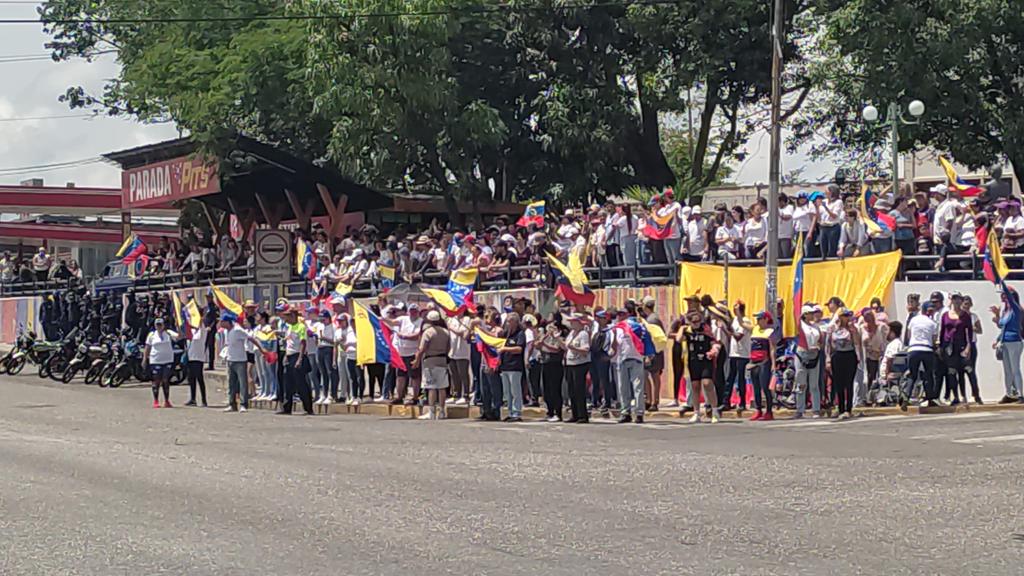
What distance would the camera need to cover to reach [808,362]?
2131 cm

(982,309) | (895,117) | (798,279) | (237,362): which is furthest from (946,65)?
(237,362)

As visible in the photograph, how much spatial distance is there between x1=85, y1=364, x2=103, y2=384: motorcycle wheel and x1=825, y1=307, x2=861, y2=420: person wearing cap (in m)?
18.3

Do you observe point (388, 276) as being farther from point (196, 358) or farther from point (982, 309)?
point (982, 309)

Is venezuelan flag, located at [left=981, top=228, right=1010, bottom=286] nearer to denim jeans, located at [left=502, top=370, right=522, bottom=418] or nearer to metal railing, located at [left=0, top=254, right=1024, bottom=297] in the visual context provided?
metal railing, located at [left=0, top=254, right=1024, bottom=297]

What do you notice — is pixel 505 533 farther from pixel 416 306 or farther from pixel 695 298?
pixel 416 306


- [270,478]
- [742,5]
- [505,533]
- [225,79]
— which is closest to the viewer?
[505,533]

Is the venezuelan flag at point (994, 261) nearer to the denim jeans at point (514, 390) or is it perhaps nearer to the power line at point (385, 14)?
the denim jeans at point (514, 390)

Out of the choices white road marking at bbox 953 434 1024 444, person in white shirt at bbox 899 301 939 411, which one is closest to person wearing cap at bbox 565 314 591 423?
person in white shirt at bbox 899 301 939 411

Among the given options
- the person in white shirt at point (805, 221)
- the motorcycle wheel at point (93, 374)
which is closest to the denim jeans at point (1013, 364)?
the person in white shirt at point (805, 221)

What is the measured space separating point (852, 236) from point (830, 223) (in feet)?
1.85

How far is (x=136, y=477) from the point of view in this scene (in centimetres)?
1433

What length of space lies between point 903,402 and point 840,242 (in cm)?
343

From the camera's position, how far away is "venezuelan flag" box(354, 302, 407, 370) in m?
25.1

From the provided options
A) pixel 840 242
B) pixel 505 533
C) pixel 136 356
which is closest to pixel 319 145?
pixel 136 356
